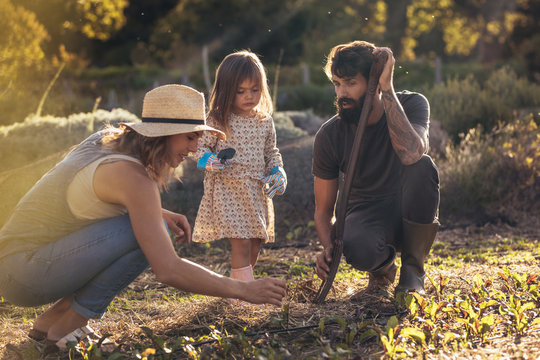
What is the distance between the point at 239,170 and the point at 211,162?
25cm

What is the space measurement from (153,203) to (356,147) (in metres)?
1.25

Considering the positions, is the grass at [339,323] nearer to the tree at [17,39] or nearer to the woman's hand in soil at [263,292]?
the woman's hand in soil at [263,292]

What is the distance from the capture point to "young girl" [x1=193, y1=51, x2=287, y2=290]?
3.78 m

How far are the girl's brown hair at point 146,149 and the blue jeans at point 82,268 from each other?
272 millimetres

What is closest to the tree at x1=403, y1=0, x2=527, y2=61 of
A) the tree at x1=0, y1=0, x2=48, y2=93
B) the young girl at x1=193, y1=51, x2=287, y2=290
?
the tree at x1=0, y1=0, x2=48, y2=93

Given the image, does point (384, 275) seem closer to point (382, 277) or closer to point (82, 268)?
point (382, 277)

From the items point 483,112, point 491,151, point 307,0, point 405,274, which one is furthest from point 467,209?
point 307,0

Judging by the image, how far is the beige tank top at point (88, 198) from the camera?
8.64 ft

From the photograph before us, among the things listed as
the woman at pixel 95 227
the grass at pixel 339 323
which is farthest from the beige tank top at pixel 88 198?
the grass at pixel 339 323

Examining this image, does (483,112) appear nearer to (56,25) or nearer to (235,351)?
(235,351)

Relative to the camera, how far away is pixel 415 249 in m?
3.47

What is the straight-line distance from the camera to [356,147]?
334cm

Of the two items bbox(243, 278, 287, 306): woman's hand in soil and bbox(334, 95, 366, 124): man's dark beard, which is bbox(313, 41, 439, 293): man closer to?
bbox(334, 95, 366, 124): man's dark beard

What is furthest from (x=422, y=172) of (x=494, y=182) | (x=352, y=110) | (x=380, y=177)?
(x=494, y=182)
